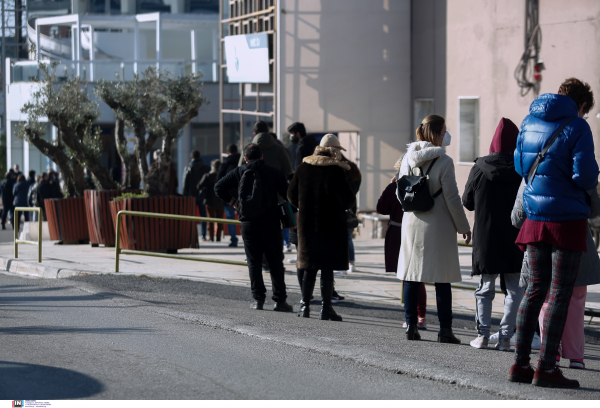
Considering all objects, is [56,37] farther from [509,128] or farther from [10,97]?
[509,128]

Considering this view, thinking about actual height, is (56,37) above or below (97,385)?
A: above

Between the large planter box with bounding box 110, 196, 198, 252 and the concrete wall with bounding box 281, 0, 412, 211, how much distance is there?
5.76m

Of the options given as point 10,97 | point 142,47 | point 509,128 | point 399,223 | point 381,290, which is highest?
point 142,47

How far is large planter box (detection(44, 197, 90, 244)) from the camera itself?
14.7 metres

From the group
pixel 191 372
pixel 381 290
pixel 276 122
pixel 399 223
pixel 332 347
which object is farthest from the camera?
pixel 276 122

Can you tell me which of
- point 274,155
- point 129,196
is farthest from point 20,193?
point 274,155

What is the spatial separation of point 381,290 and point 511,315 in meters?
3.30

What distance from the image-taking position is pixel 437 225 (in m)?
6.19

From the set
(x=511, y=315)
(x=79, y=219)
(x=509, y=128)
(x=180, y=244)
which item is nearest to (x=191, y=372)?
(x=511, y=315)

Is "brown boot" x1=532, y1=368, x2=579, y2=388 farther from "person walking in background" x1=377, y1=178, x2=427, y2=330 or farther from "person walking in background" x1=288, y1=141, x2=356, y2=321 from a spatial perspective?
"person walking in background" x1=288, y1=141, x2=356, y2=321

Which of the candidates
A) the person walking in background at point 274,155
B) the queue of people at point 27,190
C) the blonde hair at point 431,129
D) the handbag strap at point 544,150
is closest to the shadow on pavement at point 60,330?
the blonde hair at point 431,129

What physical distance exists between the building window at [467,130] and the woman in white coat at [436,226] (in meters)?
10.5

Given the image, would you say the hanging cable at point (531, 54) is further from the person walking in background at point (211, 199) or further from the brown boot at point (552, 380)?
the brown boot at point (552, 380)

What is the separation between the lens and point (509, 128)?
608 cm
